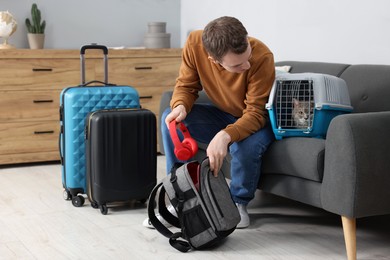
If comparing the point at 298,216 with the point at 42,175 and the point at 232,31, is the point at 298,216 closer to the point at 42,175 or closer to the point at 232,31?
the point at 232,31

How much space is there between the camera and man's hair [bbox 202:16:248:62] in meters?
2.62

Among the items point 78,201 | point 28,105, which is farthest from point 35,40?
point 78,201

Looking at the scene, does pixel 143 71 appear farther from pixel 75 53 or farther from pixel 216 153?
pixel 216 153

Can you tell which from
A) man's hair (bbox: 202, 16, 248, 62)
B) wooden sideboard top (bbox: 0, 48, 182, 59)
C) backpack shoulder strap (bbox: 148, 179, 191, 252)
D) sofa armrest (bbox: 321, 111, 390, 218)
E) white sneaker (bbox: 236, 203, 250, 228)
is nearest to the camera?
sofa armrest (bbox: 321, 111, 390, 218)

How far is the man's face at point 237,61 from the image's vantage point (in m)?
2.66

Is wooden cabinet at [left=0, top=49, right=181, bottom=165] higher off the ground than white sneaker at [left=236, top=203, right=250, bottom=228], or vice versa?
wooden cabinet at [left=0, top=49, right=181, bottom=165]

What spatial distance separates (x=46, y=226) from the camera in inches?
122

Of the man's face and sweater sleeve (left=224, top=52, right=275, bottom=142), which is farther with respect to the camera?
sweater sleeve (left=224, top=52, right=275, bottom=142)

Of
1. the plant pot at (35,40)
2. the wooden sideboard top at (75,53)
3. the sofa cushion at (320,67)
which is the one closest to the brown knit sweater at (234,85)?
the sofa cushion at (320,67)

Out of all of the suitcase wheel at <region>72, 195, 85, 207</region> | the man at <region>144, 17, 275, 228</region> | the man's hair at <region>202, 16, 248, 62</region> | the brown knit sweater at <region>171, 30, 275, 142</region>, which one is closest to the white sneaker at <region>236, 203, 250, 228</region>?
the man at <region>144, 17, 275, 228</region>

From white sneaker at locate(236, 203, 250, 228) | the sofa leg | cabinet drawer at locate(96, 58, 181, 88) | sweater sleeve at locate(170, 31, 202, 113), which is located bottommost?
white sneaker at locate(236, 203, 250, 228)

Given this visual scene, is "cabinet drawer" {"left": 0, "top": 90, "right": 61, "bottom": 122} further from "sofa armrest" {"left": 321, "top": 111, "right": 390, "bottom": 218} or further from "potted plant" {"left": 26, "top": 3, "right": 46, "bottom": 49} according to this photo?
"sofa armrest" {"left": 321, "top": 111, "right": 390, "bottom": 218}

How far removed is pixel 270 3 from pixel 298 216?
1.65 metres

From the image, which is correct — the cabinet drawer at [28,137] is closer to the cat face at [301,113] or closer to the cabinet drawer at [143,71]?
the cabinet drawer at [143,71]
